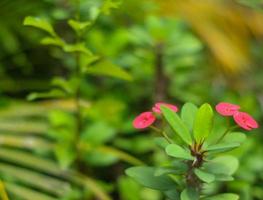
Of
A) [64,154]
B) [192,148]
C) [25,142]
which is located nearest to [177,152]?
[192,148]

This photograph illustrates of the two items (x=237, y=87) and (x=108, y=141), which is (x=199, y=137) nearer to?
(x=108, y=141)

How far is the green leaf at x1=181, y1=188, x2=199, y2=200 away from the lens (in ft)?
3.20

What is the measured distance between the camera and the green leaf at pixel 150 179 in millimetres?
1028

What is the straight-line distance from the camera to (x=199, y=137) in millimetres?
973

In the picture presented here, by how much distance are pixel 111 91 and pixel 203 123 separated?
83cm

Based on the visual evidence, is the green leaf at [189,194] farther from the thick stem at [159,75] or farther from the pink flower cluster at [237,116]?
the thick stem at [159,75]

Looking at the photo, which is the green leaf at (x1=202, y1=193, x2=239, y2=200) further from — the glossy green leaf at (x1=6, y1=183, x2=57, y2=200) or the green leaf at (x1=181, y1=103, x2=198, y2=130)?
the glossy green leaf at (x1=6, y1=183, x2=57, y2=200)

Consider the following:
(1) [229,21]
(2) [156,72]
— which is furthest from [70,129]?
(1) [229,21]

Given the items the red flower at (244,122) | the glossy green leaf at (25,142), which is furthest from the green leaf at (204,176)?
the glossy green leaf at (25,142)

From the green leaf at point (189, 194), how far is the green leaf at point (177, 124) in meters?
0.09

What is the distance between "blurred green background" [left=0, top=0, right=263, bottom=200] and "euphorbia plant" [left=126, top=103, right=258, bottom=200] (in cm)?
37

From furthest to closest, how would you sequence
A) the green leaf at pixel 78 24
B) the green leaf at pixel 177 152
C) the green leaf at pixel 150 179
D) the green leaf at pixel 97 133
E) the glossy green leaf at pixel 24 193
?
1. the green leaf at pixel 97 133
2. the glossy green leaf at pixel 24 193
3. the green leaf at pixel 78 24
4. the green leaf at pixel 150 179
5. the green leaf at pixel 177 152

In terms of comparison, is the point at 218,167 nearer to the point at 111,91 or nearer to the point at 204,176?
the point at 204,176

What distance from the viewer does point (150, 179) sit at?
1037 mm
